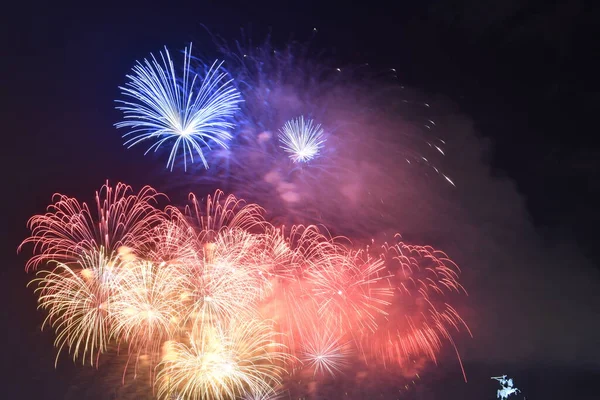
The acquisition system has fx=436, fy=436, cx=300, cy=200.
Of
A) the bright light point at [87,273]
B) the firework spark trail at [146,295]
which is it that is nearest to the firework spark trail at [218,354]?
the firework spark trail at [146,295]

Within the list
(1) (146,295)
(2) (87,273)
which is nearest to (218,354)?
(1) (146,295)

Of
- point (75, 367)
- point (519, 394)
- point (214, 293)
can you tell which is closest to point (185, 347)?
point (214, 293)

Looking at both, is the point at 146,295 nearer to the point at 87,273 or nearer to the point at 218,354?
the point at 87,273

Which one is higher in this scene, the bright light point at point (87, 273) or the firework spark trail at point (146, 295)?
the bright light point at point (87, 273)

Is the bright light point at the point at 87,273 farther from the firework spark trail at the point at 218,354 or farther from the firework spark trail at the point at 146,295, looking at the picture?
the firework spark trail at the point at 218,354

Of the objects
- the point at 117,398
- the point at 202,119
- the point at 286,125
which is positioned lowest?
the point at 117,398

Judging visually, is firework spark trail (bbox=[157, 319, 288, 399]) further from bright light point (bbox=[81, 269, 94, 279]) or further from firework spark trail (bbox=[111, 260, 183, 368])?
bright light point (bbox=[81, 269, 94, 279])

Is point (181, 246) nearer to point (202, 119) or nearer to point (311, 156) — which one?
point (202, 119)

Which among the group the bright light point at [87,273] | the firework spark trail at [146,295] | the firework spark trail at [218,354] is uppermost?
the bright light point at [87,273]

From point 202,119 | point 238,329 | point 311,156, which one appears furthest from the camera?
point 311,156

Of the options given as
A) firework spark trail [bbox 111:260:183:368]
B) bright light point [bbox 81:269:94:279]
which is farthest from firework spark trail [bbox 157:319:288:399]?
bright light point [bbox 81:269:94:279]

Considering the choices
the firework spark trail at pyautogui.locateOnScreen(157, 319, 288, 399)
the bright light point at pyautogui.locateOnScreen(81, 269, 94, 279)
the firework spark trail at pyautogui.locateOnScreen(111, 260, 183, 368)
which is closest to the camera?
the firework spark trail at pyautogui.locateOnScreen(111, 260, 183, 368)
